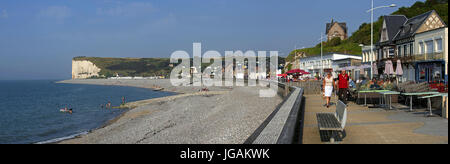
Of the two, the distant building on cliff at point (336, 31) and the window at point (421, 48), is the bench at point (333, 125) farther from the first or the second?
the distant building on cliff at point (336, 31)

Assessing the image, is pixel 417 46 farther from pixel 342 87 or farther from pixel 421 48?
pixel 342 87

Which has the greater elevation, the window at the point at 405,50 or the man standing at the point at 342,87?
the window at the point at 405,50

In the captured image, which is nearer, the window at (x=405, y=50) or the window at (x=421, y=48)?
the window at (x=421, y=48)

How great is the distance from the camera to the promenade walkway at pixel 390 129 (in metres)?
7.02

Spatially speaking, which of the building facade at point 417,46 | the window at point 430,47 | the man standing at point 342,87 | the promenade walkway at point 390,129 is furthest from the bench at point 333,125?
the window at point 430,47

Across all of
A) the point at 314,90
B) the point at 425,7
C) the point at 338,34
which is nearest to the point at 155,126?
the point at 314,90

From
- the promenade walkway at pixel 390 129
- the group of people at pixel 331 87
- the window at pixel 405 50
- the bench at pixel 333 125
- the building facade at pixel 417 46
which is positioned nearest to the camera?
the bench at pixel 333 125

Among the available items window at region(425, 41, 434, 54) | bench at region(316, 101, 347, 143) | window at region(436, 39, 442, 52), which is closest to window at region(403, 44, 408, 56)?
window at region(425, 41, 434, 54)

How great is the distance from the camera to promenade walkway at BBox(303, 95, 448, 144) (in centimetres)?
702

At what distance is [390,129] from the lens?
8.34 metres

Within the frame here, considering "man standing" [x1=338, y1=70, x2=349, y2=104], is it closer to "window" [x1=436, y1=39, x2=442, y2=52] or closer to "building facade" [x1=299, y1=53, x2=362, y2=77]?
"window" [x1=436, y1=39, x2=442, y2=52]

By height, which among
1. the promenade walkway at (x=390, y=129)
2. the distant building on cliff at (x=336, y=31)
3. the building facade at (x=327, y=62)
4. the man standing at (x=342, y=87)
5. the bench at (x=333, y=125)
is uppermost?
the distant building on cliff at (x=336, y=31)
